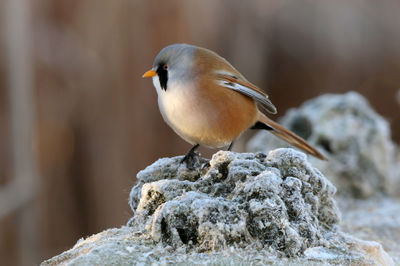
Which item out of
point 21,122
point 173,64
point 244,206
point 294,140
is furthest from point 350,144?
point 21,122

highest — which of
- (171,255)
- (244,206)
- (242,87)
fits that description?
(242,87)

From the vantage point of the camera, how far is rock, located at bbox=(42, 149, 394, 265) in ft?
4.92


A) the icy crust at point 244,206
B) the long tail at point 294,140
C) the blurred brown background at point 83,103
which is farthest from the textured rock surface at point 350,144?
the blurred brown background at point 83,103

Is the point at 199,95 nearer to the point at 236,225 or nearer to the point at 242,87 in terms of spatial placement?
the point at 242,87

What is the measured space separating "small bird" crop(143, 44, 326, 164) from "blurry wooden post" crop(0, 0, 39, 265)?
13.6 feet

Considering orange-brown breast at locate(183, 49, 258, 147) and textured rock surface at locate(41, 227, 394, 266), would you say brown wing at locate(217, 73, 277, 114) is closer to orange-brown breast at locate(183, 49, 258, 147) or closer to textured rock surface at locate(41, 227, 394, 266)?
orange-brown breast at locate(183, 49, 258, 147)

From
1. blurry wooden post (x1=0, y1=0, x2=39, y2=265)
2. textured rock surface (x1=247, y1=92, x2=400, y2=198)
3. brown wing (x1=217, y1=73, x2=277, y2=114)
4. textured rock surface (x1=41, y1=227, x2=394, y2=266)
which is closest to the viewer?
textured rock surface (x1=41, y1=227, x2=394, y2=266)

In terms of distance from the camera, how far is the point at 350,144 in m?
3.31

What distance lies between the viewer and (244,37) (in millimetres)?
A: 7859

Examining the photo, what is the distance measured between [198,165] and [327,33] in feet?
21.4

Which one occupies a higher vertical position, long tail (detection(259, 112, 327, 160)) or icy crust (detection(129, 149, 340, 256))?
long tail (detection(259, 112, 327, 160))

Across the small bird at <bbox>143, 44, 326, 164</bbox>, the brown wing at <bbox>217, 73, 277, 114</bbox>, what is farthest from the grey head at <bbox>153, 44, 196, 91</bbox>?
the brown wing at <bbox>217, 73, 277, 114</bbox>

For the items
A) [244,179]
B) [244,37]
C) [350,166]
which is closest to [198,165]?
[244,179]

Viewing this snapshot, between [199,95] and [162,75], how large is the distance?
0.63 ft
